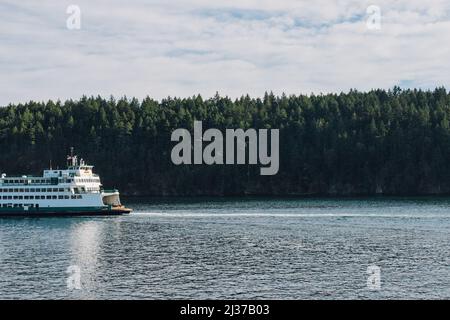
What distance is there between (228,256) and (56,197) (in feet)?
212

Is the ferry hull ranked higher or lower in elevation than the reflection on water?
higher

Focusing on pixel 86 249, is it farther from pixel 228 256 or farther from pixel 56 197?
pixel 56 197

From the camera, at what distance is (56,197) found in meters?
130

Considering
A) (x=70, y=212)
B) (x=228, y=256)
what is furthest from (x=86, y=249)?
(x=70, y=212)

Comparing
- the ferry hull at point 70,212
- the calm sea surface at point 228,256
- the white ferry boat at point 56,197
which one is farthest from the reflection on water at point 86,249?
the white ferry boat at point 56,197

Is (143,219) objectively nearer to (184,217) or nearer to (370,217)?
(184,217)

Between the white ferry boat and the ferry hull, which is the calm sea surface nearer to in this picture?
the ferry hull

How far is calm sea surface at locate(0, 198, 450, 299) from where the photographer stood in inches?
2210

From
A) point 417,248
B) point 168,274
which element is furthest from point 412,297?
point 417,248

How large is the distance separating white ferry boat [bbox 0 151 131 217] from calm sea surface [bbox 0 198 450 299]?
6.50 meters

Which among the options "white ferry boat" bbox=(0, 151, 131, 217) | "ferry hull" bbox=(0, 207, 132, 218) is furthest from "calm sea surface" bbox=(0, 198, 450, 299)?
"white ferry boat" bbox=(0, 151, 131, 217)

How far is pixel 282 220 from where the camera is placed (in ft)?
374

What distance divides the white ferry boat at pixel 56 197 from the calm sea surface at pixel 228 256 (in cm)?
650

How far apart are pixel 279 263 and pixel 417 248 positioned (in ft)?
65.7
